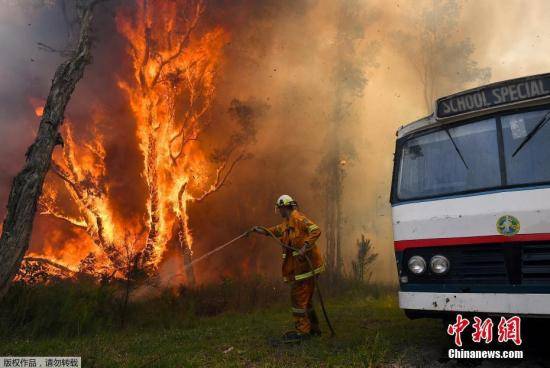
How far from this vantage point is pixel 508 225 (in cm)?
416

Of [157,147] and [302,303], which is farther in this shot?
[157,147]

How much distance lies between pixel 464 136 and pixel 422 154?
0.55 m

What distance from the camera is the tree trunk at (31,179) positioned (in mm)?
8414

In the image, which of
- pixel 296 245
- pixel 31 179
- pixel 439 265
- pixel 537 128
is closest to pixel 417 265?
pixel 439 265

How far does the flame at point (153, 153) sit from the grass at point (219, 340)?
6.20 meters

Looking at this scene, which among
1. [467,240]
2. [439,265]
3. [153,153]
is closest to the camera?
[467,240]

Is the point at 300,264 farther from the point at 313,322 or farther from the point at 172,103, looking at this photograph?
the point at 172,103

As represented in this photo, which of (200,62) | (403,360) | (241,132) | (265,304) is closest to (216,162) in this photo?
(241,132)

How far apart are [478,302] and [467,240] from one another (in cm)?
63

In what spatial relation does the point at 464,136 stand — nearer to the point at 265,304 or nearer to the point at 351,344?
the point at 351,344

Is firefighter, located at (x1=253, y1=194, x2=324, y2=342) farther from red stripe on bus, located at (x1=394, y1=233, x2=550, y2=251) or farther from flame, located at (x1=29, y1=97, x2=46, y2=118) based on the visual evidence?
flame, located at (x1=29, y1=97, x2=46, y2=118)

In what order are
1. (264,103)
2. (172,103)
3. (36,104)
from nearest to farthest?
(172,103), (36,104), (264,103)

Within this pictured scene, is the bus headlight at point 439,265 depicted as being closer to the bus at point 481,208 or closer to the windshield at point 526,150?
the bus at point 481,208

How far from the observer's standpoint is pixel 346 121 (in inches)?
1039
